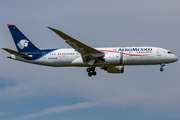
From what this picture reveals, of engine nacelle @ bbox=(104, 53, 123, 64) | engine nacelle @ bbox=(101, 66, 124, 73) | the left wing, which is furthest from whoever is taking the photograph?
engine nacelle @ bbox=(101, 66, 124, 73)

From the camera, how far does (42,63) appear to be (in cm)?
4681

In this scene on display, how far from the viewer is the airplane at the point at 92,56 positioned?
43594mm

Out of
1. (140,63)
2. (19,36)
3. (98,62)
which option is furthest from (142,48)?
(19,36)

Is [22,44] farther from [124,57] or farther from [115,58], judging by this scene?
[124,57]

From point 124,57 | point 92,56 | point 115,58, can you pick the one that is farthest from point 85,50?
point 124,57

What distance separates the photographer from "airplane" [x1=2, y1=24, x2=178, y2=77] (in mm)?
43594

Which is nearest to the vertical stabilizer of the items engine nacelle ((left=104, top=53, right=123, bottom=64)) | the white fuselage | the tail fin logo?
the tail fin logo

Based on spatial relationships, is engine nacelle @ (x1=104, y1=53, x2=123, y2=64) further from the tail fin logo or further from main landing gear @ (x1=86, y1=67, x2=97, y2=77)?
the tail fin logo

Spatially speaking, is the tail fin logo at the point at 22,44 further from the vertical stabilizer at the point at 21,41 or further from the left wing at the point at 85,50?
the left wing at the point at 85,50

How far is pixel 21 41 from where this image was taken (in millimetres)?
49188

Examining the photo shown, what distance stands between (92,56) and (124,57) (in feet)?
15.0

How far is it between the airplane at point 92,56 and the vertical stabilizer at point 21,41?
77 cm

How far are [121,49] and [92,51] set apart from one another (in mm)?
4269

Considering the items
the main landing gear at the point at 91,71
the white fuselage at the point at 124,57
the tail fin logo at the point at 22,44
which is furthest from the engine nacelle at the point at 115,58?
the tail fin logo at the point at 22,44
